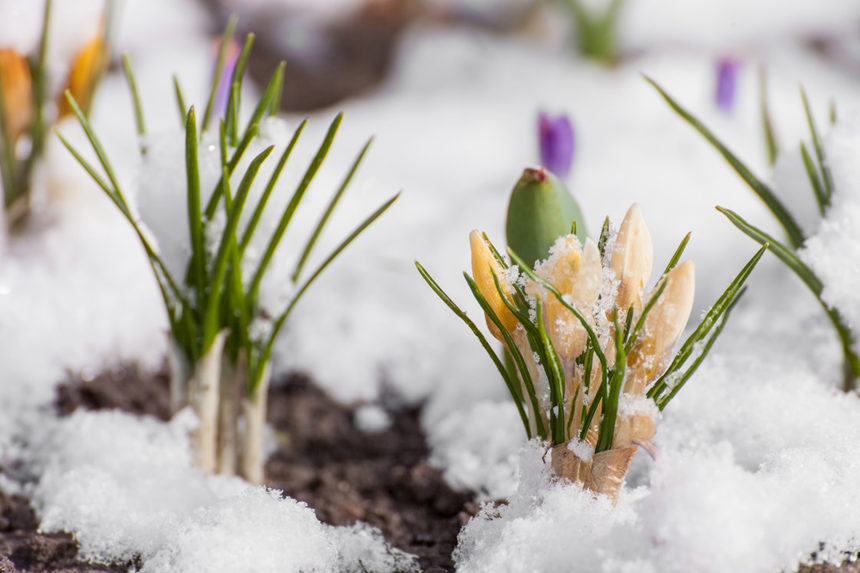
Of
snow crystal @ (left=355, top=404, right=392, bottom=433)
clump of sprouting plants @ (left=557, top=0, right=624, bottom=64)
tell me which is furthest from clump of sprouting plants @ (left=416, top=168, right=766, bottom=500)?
clump of sprouting plants @ (left=557, top=0, right=624, bottom=64)

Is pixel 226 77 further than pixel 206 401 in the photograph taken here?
Yes

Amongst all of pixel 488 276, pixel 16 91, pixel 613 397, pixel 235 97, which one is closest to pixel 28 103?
pixel 16 91

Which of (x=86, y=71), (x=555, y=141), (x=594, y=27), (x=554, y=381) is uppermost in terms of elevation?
(x=594, y=27)

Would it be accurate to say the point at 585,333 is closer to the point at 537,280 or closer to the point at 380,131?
the point at 537,280

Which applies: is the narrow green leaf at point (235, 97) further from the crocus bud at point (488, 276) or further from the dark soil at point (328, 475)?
the dark soil at point (328, 475)

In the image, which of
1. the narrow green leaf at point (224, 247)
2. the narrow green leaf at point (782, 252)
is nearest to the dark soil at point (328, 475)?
the narrow green leaf at point (224, 247)

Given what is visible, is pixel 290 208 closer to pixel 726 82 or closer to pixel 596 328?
pixel 596 328
